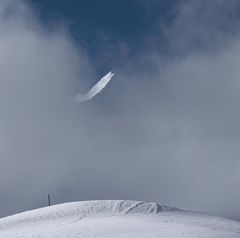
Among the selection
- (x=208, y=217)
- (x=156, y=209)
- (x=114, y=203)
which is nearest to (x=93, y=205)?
(x=114, y=203)

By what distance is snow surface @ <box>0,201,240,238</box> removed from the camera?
18.2 m

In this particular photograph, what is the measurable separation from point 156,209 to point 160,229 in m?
4.19

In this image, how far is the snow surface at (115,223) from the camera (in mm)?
18172

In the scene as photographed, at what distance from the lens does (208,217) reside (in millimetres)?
22344

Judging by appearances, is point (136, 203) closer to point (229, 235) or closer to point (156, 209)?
point (156, 209)

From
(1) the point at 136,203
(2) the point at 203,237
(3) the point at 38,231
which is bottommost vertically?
(2) the point at 203,237

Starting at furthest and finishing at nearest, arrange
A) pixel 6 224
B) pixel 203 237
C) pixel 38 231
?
pixel 6 224 < pixel 38 231 < pixel 203 237

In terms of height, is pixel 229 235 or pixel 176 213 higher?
pixel 176 213

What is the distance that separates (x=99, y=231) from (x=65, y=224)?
82.7 inches

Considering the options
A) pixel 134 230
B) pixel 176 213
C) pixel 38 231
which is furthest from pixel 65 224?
pixel 176 213

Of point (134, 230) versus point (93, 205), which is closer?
point (134, 230)

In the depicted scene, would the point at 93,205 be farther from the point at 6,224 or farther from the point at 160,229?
the point at 160,229

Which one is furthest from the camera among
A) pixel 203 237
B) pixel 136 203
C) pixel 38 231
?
pixel 136 203

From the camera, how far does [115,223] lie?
19.5m
